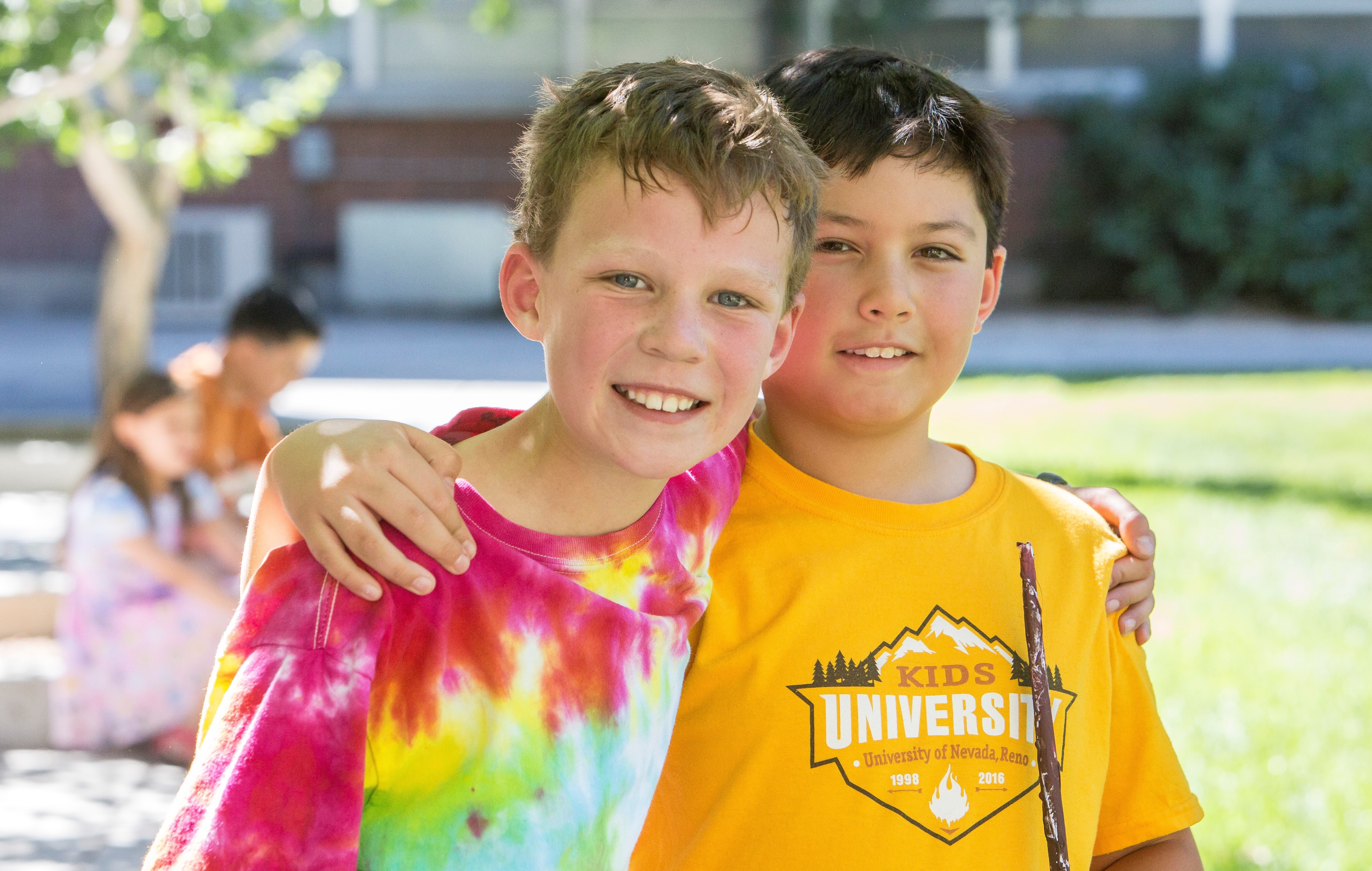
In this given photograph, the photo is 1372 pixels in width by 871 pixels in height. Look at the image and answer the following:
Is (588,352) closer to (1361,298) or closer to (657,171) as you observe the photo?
(657,171)

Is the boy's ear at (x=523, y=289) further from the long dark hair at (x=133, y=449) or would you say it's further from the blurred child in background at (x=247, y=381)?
the blurred child in background at (x=247, y=381)

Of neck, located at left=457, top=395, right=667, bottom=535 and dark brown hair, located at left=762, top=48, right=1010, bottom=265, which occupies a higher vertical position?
dark brown hair, located at left=762, top=48, right=1010, bottom=265

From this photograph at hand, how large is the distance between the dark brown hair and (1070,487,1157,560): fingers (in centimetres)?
33

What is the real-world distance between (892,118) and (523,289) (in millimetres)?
479

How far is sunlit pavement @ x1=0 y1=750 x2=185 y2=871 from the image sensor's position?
11.9 ft

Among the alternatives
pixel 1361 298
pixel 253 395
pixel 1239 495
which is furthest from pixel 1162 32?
pixel 253 395

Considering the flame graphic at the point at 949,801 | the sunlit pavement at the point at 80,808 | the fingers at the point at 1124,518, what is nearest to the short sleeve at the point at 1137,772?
the fingers at the point at 1124,518

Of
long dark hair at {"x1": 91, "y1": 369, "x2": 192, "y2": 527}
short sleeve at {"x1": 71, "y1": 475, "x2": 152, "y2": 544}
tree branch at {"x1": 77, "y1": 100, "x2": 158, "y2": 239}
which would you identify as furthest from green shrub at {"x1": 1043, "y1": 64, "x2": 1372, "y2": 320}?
short sleeve at {"x1": 71, "y1": 475, "x2": 152, "y2": 544}

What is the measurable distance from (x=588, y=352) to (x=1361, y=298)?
1718 cm

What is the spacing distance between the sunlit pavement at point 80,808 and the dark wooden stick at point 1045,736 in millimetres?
2759

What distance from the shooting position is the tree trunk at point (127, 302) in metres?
7.46

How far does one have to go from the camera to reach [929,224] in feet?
5.03

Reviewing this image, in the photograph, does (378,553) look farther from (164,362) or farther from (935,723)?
(164,362)

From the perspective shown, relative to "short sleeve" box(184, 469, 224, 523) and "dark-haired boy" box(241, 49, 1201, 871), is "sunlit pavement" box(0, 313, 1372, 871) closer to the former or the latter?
"short sleeve" box(184, 469, 224, 523)
